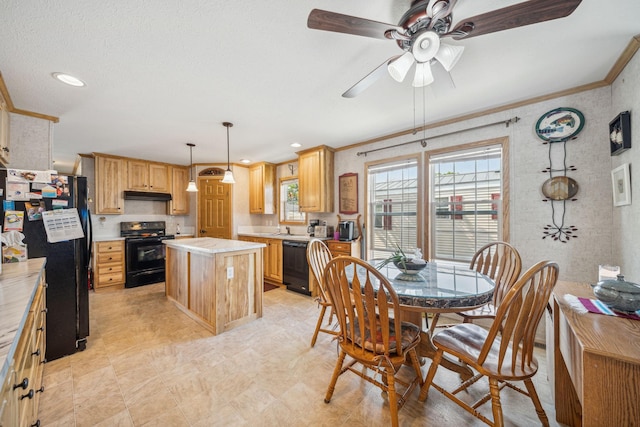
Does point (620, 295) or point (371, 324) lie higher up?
point (620, 295)

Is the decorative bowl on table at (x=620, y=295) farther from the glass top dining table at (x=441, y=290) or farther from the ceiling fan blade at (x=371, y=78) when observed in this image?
the ceiling fan blade at (x=371, y=78)

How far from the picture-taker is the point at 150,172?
5078mm

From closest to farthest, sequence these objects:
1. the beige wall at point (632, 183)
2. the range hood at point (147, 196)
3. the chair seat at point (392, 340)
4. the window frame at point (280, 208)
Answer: the chair seat at point (392, 340), the beige wall at point (632, 183), the range hood at point (147, 196), the window frame at point (280, 208)

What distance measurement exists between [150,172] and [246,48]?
14.8ft

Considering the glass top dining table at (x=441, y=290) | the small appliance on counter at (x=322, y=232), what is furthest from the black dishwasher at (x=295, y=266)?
the glass top dining table at (x=441, y=290)

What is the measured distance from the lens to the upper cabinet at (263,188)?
5.30 metres

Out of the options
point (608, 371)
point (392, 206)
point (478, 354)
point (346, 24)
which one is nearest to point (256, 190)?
point (392, 206)

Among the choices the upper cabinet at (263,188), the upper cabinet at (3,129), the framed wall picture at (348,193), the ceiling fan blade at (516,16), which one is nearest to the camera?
the ceiling fan blade at (516,16)

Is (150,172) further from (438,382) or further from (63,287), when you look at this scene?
(438,382)

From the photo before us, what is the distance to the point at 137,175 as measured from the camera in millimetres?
4910

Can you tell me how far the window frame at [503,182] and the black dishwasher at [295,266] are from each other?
1831 millimetres

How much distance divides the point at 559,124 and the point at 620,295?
1.94 m

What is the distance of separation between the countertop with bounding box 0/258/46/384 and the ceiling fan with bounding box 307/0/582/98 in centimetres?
168

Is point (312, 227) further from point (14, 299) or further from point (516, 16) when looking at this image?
point (516, 16)
